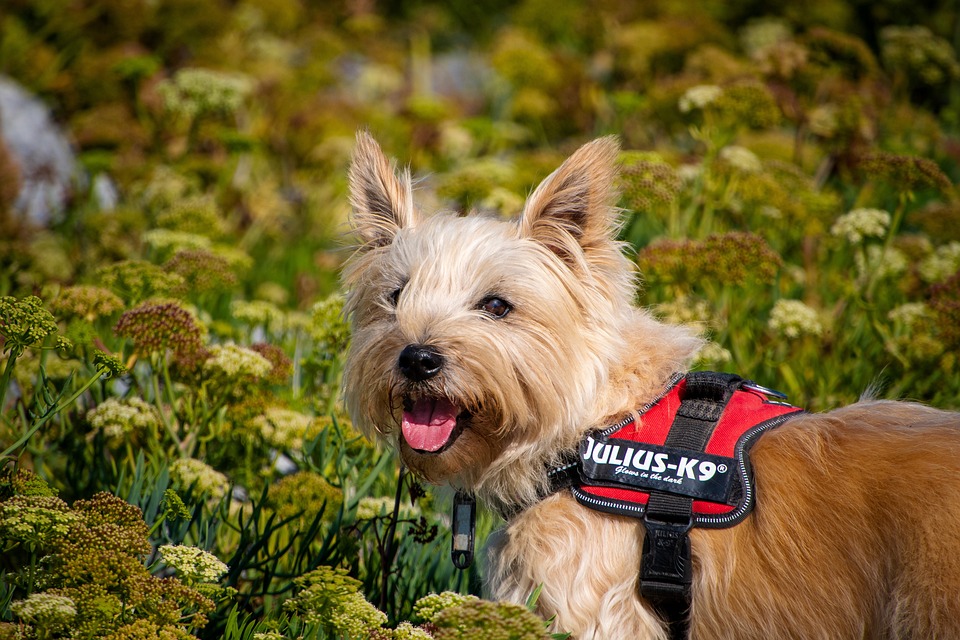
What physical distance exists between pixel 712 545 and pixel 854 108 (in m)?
4.26

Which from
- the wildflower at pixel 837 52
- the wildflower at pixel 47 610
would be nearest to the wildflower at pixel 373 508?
the wildflower at pixel 47 610

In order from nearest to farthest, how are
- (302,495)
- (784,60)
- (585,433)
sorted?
(585,433), (302,495), (784,60)

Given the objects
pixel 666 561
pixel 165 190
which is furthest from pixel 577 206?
pixel 165 190

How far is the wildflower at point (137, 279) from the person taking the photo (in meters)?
3.86

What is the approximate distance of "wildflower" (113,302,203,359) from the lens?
3.41 meters

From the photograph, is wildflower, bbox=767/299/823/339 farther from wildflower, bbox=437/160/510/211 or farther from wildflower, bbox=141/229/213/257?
wildflower, bbox=141/229/213/257

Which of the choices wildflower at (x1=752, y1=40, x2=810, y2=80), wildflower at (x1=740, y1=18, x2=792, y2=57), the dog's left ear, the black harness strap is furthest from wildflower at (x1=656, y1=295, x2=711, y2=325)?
wildflower at (x1=740, y1=18, x2=792, y2=57)

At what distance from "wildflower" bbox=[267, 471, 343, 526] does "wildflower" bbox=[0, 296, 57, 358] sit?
47.9 inches

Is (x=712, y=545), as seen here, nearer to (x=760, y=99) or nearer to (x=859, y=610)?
(x=859, y=610)

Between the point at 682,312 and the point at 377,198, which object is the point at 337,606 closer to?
the point at 377,198

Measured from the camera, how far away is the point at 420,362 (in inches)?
114

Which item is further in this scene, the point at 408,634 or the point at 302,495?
the point at 302,495

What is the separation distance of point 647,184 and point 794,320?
0.97 metres

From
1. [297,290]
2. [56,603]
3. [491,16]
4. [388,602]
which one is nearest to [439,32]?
[491,16]
